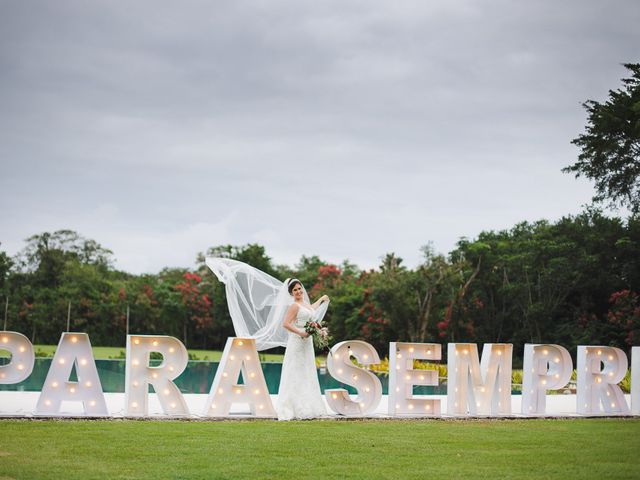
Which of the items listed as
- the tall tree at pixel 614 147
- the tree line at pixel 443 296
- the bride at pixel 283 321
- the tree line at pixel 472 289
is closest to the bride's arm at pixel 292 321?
the bride at pixel 283 321

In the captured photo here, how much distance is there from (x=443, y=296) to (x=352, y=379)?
23.6 metres

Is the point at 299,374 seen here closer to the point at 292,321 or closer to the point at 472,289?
the point at 292,321

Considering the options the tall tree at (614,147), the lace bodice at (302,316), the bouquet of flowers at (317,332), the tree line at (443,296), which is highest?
the tall tree at (614,147)

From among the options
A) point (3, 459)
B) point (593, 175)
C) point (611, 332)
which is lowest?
point (3, 459)

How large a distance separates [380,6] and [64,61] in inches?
427

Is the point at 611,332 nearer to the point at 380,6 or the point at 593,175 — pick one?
the point at 593,175

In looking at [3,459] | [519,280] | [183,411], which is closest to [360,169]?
[519,280]

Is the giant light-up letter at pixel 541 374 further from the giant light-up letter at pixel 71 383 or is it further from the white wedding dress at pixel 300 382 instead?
the giant light-up letter at pixel 71 383

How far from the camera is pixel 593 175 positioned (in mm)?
27797

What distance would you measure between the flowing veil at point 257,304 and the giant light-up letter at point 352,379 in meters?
0.73

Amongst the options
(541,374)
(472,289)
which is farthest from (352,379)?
(472,289)

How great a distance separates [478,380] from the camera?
12.7 m

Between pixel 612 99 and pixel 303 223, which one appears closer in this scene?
pixel 612 99

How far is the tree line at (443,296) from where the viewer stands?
31.8 m
